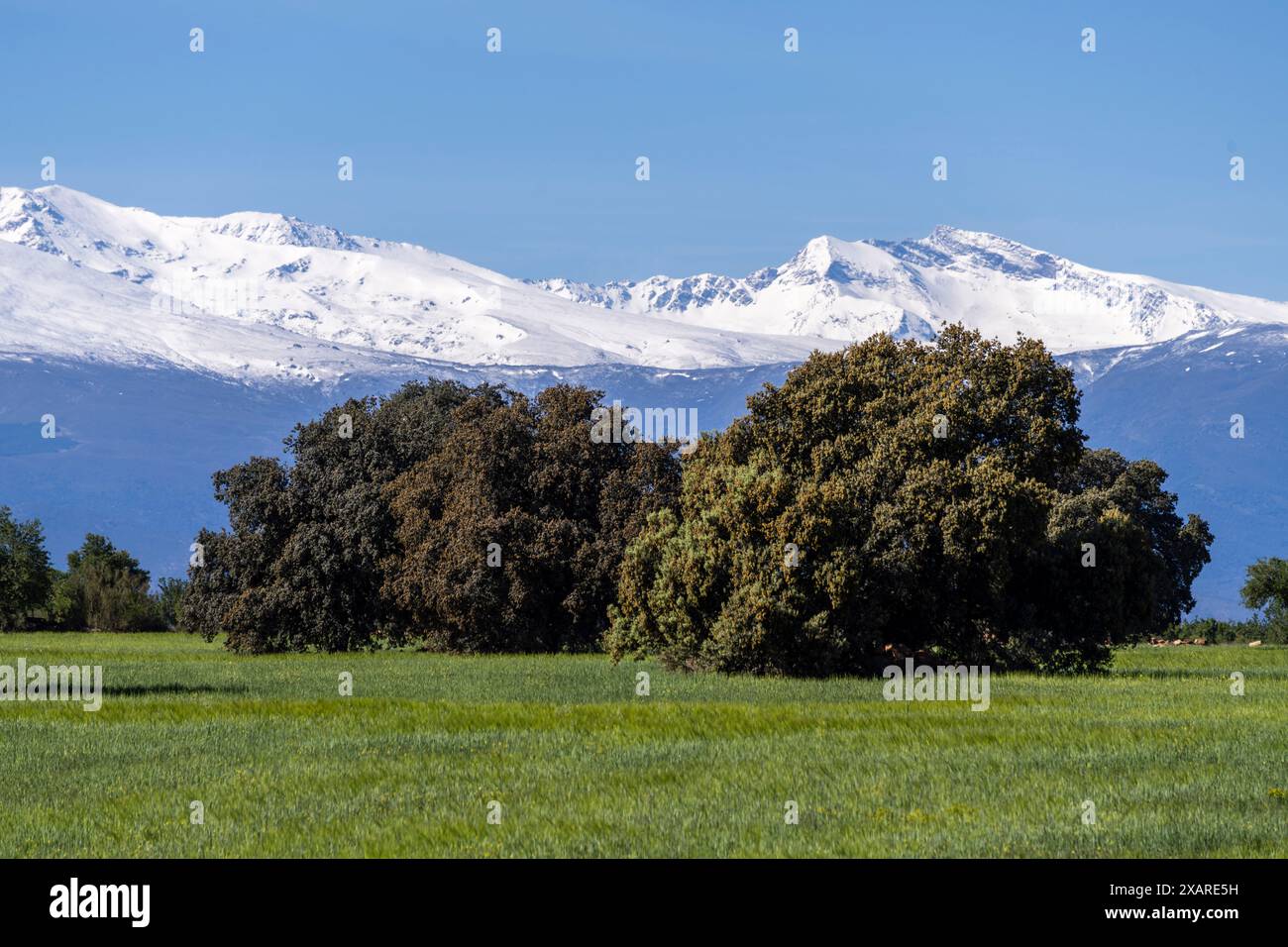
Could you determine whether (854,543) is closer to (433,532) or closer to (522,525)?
(522,525)

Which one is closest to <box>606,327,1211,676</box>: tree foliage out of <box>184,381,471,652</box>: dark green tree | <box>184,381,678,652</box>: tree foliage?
<box>184,381,678,652</box>: tree foliage

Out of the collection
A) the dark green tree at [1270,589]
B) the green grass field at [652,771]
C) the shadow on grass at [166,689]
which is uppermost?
the dark green tree at [1270,589]

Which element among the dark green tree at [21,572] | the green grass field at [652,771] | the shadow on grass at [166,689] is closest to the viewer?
the green grass field at [652,771]

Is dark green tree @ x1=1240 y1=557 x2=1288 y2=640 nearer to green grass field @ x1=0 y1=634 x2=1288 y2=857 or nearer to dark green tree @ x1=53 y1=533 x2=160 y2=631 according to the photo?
green grass field @ x1=0 y1=634 x2=1288 y2=857

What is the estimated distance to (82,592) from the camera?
119 metres

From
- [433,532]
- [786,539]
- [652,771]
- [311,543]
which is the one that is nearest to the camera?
[652,771]

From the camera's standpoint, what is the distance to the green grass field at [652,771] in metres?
22.3

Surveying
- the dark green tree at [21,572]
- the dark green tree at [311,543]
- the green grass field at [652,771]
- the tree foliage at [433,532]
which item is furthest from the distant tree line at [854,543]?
the dark green tree at [21,572]

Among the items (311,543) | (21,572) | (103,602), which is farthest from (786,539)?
(103,602)

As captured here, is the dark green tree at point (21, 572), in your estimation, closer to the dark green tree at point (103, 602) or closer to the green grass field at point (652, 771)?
the dark green tree at point (103, 602)

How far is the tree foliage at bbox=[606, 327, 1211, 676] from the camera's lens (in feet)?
167

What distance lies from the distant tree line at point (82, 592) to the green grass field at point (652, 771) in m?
61.6

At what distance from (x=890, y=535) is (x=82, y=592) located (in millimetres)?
83159
